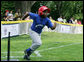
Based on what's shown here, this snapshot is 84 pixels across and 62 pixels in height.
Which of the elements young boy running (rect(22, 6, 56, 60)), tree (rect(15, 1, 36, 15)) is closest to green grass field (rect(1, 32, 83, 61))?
young boy running (rect(22, 6, 56, 60))

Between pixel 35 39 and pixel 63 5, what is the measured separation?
44.1 m

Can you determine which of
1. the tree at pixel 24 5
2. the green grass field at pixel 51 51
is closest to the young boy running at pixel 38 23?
the green grass field at pixel 51 51

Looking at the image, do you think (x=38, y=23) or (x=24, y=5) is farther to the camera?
(x=24, y=5)

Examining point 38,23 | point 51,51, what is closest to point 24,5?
point 51,51

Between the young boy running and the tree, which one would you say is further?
the tree

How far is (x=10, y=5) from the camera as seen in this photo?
138 feet

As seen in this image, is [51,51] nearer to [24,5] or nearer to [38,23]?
[38,23]

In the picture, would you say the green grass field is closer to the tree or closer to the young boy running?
the young boy running

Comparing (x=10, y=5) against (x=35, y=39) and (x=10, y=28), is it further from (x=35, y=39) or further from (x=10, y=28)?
(x=35, y=39)

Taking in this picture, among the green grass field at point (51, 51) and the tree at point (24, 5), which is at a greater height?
the tree at point (24, 5)

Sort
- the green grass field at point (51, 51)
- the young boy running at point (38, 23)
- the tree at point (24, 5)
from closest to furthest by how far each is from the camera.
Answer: the young boy running at point (38, 23) → the green grass field at point (51, 51) → the tree at point (24, 5)

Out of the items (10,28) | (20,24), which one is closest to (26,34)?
(20,24)

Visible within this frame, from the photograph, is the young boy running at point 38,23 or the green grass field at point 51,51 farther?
the green grass field at point 51,51

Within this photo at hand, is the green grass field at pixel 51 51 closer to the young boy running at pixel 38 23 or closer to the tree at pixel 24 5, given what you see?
the young boy running at pixel 38 23
